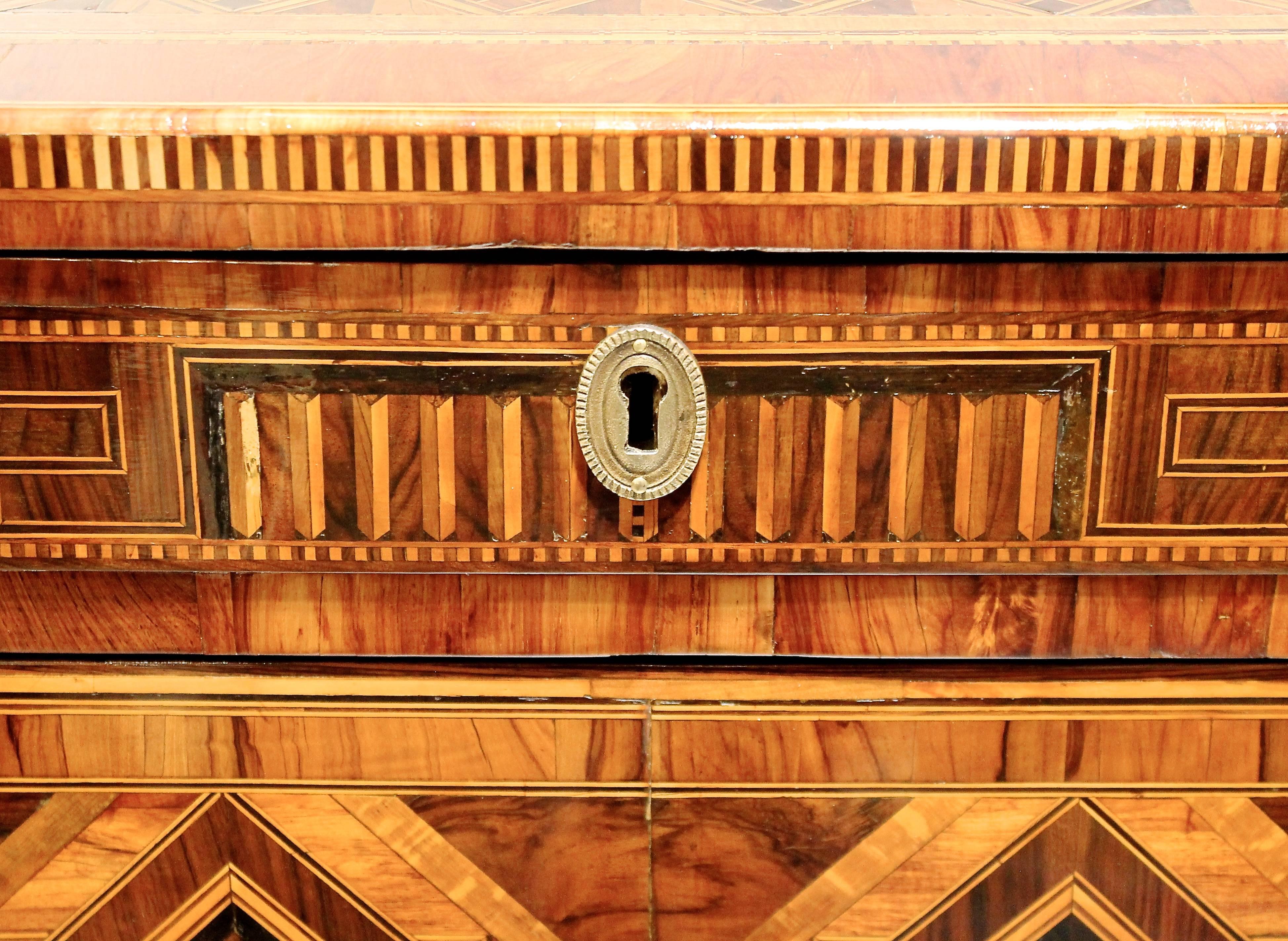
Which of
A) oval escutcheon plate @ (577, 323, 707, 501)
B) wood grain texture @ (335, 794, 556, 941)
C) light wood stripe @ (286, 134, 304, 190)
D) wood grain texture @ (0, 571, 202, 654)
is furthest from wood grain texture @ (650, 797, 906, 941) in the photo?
light wood stripe @ (286, 134, 304, 190)

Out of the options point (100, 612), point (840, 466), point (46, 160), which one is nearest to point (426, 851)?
point (100, 612)

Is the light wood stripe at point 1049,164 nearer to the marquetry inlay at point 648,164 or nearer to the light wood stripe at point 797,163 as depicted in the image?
the marquetry inlay at point 648,164

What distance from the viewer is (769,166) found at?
1.88 feet

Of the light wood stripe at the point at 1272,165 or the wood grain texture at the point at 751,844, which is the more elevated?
the light wood stripe at the point at 1272,165

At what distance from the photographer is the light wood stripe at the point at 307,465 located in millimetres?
609

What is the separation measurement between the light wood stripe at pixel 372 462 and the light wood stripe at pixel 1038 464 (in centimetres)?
36

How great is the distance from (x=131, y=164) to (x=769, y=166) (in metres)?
0.34

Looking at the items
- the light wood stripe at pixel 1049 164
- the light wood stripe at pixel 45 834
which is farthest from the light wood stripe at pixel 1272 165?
the light wood stripe at pixel 45 834

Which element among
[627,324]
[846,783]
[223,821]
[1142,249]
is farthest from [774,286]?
[223,821]

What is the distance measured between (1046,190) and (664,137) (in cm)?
20

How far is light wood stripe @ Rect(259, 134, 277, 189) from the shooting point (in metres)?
0.57

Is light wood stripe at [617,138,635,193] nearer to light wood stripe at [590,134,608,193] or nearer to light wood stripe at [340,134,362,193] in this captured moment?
light wood stripe at [590,134,608,193]

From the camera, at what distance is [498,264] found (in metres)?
0.60

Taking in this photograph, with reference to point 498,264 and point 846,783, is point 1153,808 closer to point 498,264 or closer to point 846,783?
point 846,783
